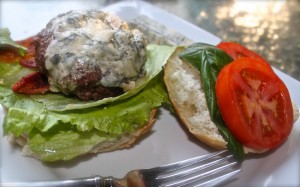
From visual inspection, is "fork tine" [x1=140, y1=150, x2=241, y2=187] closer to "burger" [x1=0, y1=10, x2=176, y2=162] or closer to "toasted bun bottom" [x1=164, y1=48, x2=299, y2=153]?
"toasted bun bottom" [x1=164, y1=48, x2=299, y2=153]

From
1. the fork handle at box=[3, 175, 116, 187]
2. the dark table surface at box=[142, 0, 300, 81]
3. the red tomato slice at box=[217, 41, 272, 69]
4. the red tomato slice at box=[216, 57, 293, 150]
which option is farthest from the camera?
the dark table surface at box=[142, 0, 300, 81]

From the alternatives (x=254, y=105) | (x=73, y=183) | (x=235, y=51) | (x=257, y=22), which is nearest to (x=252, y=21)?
(x=257, y=22)

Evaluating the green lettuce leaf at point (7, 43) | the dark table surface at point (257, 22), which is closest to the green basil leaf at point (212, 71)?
the green lettuce leaf at point (7, 43)

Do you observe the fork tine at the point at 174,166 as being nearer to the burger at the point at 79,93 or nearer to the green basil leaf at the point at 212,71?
the green basil leaf at the point at 212,71

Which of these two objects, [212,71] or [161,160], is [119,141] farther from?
[212,71]

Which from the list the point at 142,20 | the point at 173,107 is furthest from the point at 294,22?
the point at 173,107

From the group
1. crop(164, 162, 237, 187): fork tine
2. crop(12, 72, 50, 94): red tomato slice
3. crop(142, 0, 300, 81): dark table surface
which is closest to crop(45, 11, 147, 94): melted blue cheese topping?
crop(12, 72, 50, 94): red tomato slice
